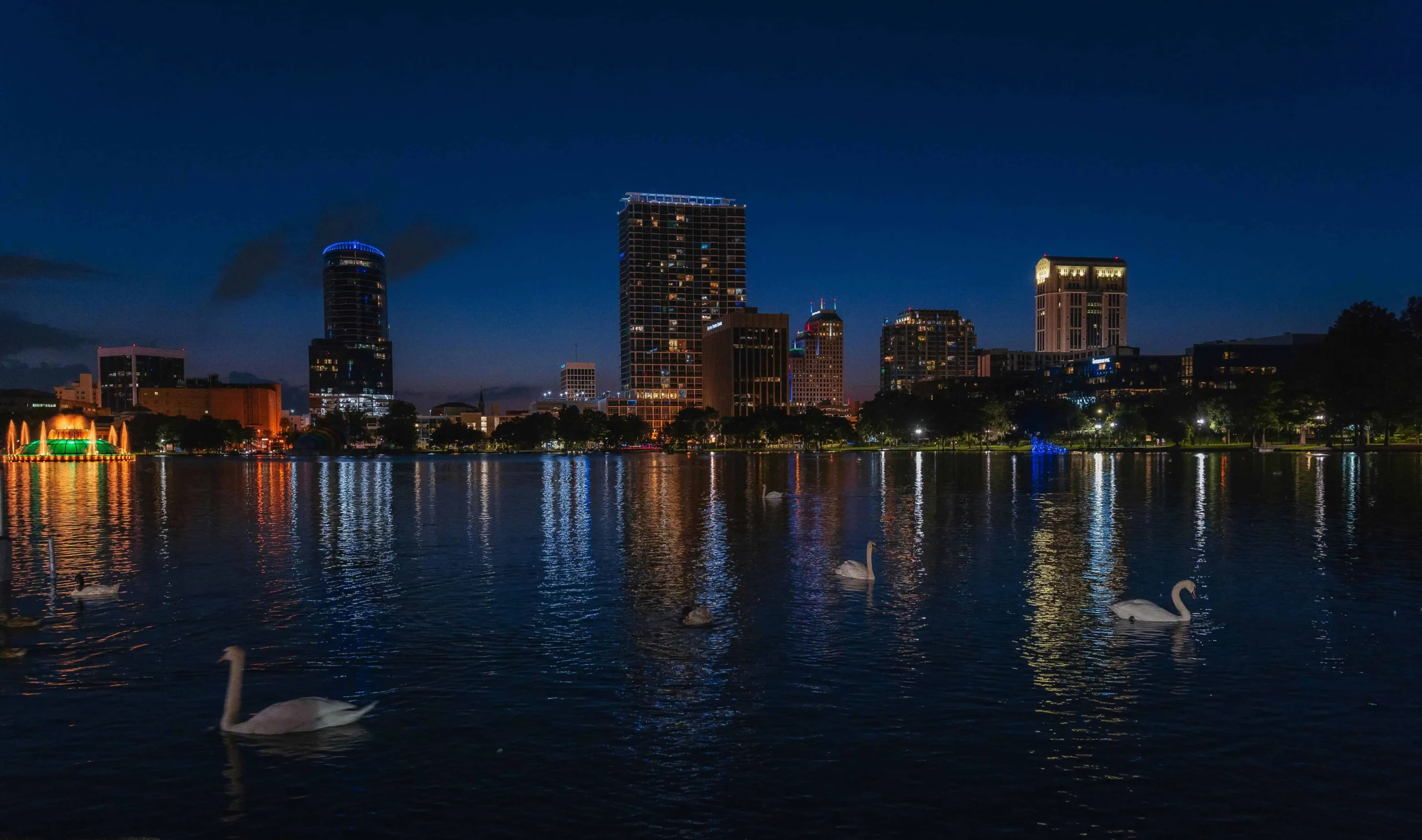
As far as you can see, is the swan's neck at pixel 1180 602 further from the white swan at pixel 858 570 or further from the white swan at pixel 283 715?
the white swan at pixel 283 715

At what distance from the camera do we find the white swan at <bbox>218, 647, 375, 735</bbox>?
54.0 ft

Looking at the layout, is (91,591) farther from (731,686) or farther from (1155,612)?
(1155,612)

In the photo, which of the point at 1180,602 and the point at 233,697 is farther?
the point at 1180,602

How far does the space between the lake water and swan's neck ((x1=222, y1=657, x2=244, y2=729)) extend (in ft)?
2.04

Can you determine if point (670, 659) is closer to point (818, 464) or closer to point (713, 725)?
point (713, 725)

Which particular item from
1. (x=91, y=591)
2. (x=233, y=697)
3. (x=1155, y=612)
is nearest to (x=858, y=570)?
(x=1155, y=612)

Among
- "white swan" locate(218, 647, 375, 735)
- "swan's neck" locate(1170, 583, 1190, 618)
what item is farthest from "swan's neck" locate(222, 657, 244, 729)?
"swan's neck" locate(1170, 583, 1190, 618)

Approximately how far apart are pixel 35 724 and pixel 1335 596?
32.2 metres

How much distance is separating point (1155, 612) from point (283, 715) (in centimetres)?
2041

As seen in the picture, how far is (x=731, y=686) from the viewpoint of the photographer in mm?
19141

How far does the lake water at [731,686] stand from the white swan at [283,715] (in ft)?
1.15

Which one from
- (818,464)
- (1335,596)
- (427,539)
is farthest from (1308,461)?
(427,539)

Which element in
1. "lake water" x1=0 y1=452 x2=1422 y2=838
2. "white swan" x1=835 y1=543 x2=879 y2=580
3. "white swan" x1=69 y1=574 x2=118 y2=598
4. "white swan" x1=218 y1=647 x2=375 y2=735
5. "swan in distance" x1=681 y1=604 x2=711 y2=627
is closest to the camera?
"lake water" x1=0 y1=452 x2=1422 y2=838

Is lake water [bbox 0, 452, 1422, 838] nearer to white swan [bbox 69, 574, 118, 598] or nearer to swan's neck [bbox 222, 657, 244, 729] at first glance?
white swan [bbox 69, 574, 118, 598]
